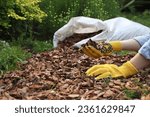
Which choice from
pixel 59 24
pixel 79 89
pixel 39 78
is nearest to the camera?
pixel 79 89

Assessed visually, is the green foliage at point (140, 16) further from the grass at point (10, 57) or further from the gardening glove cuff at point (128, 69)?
the gardening glove cuff at point (128, 69)

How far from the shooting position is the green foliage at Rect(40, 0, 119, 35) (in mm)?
7055

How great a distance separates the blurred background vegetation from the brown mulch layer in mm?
578

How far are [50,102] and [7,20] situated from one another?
337cm

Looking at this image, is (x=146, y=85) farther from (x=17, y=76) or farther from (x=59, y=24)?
(x=59, y=24)

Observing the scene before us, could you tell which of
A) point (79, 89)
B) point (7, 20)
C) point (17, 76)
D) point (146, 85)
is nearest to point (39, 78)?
point (17, 76)

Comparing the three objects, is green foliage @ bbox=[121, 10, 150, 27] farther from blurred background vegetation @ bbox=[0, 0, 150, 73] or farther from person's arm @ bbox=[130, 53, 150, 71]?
person's arm @ bbox=[130, 53, 150, 71]

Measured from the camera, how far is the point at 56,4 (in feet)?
23.7

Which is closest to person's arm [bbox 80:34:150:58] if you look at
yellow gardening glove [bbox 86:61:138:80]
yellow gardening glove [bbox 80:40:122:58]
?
yellow gardening glove [bbox 80:40:122:58]

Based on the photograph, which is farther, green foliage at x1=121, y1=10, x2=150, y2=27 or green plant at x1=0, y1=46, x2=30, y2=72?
green foliage at x1=121, y1=10, x2=150, y2=27

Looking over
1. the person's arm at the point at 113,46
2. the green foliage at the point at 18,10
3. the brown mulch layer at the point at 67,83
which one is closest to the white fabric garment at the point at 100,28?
the green foliage at the point at 18,10

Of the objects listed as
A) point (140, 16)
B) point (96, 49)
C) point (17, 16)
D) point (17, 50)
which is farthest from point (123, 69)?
point (140, 16)

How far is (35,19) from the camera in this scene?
6.64m

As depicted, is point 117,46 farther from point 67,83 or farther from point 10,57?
point 10,57
